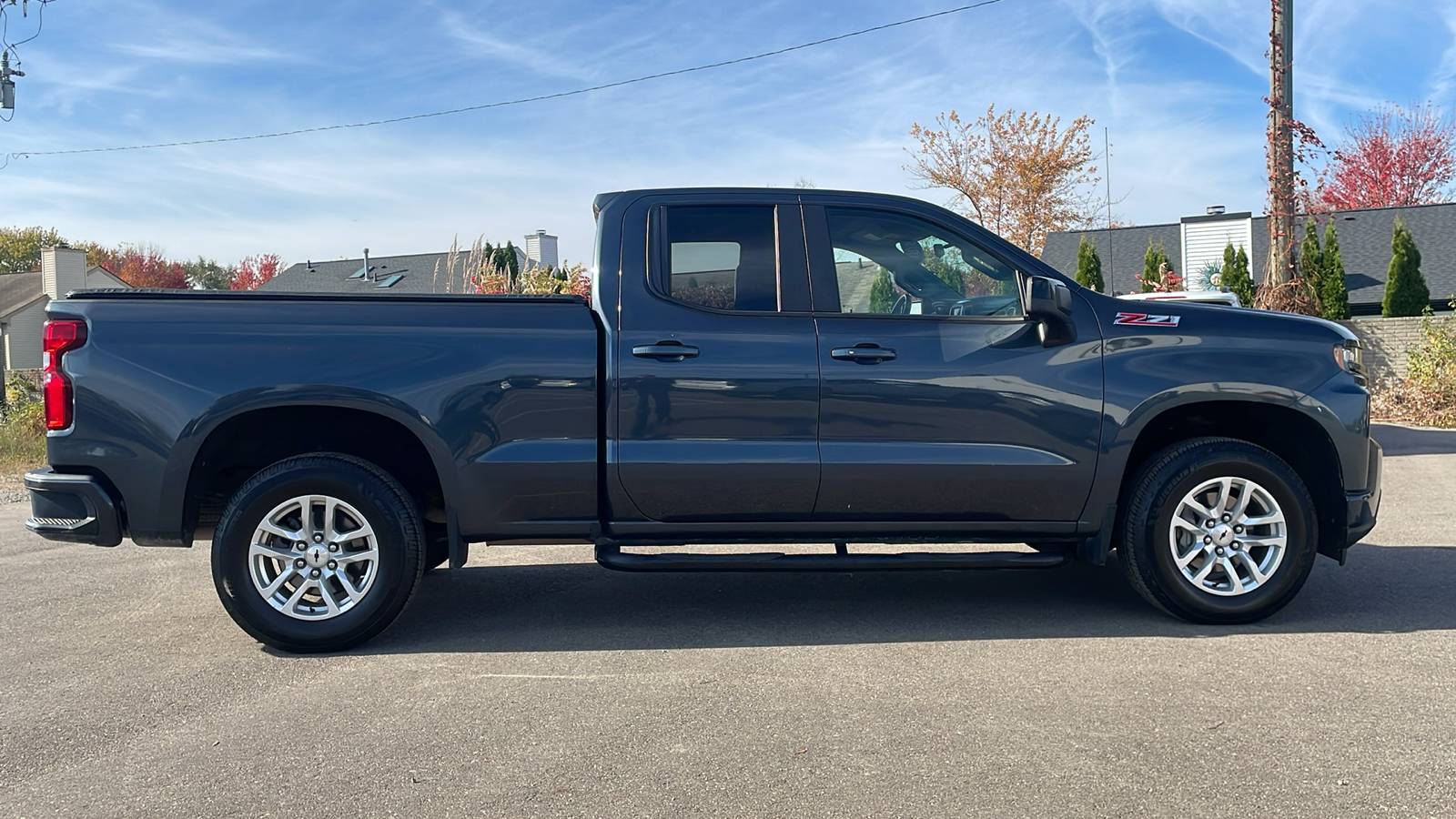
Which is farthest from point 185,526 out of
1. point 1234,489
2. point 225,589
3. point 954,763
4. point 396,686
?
point 1234,489

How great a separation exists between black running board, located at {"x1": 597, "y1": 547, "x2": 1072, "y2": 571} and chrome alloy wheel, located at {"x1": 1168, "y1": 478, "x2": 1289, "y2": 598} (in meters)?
0.58

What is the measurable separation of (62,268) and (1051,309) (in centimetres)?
4724

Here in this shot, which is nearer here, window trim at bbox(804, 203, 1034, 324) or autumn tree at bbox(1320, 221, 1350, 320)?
window trim at bbox(804, 203, 1034, 324)

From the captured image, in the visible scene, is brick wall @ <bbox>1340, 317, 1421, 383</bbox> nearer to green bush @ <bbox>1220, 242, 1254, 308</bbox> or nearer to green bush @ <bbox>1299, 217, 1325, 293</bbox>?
green bush @ <bbox>1299, 217, 1325, 293</bbox>

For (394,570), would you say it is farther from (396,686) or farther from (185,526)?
(185,526)

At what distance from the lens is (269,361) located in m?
4.86

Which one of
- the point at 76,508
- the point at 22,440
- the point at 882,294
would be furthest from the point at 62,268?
the point at 882,294

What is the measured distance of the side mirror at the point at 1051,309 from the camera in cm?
500

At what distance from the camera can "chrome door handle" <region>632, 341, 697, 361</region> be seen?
498 centimetres

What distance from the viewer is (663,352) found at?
196 inches

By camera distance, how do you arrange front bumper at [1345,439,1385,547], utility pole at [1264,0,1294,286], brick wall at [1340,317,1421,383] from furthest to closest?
brick wall at [1340,317,1421,383] < utility pole at [1264,0,1294,286] < front bumper at [1345,439,1385,547]

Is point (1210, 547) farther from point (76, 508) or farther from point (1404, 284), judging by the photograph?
point (1404, 284)

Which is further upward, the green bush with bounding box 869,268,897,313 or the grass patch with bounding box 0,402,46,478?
the green bush with bounding box 869,268,897,313

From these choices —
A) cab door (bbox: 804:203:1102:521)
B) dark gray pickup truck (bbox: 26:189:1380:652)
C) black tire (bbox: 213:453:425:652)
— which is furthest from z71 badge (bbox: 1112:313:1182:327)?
black tire (bbox: 213:453:425:652)
